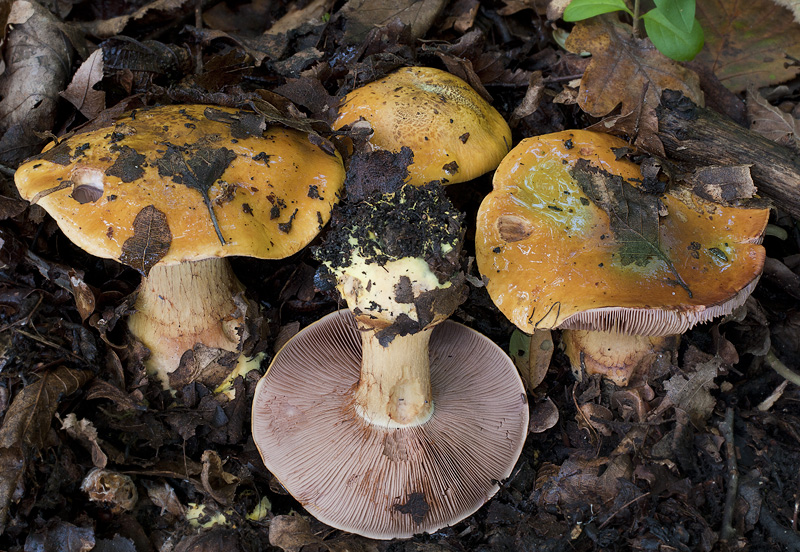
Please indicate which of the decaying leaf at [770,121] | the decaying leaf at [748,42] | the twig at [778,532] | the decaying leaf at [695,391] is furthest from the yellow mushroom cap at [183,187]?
the decaying leaf at [748,42]

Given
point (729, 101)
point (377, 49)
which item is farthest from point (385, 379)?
point (729, 101)

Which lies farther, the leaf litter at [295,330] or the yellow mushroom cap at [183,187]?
the leaf litter at [295,330]

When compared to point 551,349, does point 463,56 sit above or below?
above

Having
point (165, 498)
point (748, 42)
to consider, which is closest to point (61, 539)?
point (165, 498)

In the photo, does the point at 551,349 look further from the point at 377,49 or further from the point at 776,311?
the point at 377,49

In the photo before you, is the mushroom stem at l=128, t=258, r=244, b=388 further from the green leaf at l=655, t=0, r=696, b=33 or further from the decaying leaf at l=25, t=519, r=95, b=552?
the green leaf at l=655, t=0, r=696, b=33

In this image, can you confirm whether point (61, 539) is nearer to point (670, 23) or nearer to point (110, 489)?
point (110, 489)

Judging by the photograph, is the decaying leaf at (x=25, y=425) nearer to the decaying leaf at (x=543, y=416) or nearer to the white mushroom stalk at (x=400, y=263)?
the white mushroom stalk at (x=400, y=263)
